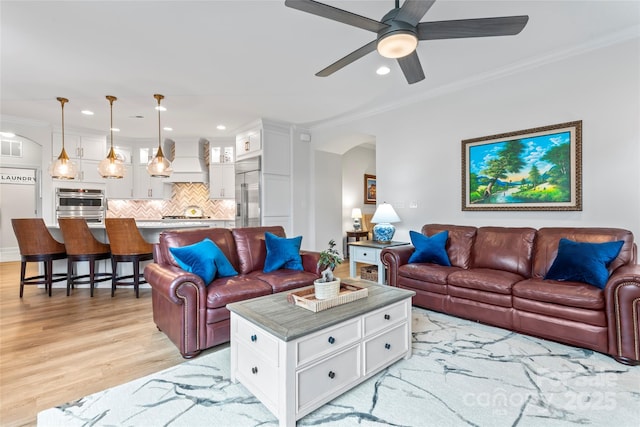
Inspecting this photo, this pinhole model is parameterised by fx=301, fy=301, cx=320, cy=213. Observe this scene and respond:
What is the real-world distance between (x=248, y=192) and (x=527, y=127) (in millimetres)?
4548

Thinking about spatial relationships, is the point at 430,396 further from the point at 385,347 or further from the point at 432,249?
the point at 432,249

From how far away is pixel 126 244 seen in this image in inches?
154

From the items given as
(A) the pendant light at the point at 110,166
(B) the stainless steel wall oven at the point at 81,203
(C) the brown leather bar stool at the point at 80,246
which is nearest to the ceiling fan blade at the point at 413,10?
(A) the pendant light at the point at 110,166

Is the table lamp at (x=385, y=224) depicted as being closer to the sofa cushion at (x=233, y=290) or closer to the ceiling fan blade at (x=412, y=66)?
the ceiling fan blade at (x=412, y=66)

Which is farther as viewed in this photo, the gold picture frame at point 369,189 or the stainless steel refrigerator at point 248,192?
the gold picture frame at point 369,189

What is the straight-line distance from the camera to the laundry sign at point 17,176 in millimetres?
6268

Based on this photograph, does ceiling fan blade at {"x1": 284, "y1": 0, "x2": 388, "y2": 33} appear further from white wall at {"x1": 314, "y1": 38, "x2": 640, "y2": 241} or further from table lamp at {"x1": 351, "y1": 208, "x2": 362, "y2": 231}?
table lamp at {"x1": 351, "y1": 208, "x2": 362, "y2": 231}

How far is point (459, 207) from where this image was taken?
13.1 ft

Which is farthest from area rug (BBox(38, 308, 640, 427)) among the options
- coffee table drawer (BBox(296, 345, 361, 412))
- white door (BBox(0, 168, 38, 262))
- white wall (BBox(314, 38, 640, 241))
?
white door (BBox(0, 168, 38, 262))

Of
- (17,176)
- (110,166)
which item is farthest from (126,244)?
(17,176)

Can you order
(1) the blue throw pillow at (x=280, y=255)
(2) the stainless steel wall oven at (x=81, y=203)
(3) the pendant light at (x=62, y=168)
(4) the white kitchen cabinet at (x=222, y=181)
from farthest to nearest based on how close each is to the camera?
1. (4) the white kitchen cabinet at (x=222, y=181)
2. (2) the stainless steel wall oven at (x=81, y=203)
3. (3) the pendant light at (x=62, y=168)
4. (1) the blue throw pillow at (x=280, y=255)

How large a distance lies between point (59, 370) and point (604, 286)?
412cm

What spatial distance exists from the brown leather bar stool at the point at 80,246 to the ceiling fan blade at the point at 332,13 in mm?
3912

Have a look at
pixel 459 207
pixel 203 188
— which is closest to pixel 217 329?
pixel 459 207
